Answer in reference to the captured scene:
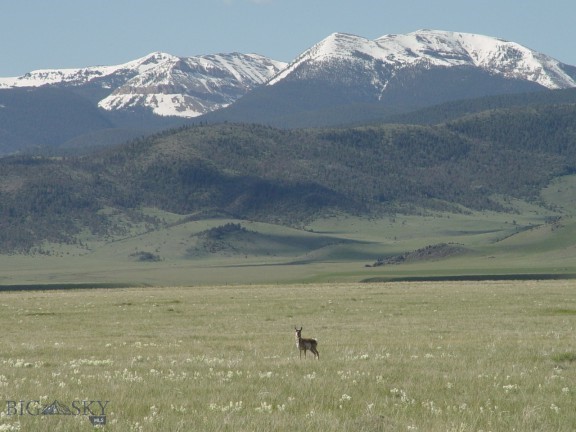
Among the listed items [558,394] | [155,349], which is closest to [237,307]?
[155,349]

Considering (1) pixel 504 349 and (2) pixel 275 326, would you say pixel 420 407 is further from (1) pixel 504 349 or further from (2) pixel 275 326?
(2) pixel 275 326

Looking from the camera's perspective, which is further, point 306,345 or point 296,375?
point 306,345

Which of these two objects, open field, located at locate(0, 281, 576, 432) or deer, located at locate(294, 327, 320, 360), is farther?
deer, located at locate(294, 327, 320, 360)

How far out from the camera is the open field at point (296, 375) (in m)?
16.3

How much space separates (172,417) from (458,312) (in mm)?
31681

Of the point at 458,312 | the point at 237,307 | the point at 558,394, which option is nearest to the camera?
the point at 558,394

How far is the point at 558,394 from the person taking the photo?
62.9 ft

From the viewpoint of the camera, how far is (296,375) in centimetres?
2167

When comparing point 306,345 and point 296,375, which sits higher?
point 306,345

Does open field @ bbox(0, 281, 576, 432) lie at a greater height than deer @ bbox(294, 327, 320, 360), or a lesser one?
lesser

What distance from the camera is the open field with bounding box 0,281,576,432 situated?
16312 mm

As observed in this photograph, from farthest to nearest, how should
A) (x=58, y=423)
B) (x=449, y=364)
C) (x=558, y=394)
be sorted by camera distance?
1. (x=449, y=364)
2. (x=558, y=394)
3. (x=58, y=423)

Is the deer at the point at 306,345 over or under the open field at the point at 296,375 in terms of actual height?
over

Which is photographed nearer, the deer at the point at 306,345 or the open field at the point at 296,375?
the open field at the point at 296,375
